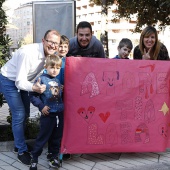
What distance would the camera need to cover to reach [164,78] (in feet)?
14.5

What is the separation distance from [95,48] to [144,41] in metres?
0.74

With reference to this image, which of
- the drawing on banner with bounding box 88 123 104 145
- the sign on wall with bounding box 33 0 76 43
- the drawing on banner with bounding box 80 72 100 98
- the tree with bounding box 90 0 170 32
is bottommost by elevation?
the drawing on banner with bounding box 88 123 104 145

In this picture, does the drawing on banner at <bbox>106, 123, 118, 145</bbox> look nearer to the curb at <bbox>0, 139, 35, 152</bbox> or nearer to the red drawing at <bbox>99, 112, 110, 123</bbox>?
the red drawing at <bbox>99, 112, 110, 123</bbox>

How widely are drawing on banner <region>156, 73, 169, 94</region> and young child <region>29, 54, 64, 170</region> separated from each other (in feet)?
4.44

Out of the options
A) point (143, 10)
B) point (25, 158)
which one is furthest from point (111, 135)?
point (143, 10)

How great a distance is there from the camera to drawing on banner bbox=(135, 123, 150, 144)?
4352mm

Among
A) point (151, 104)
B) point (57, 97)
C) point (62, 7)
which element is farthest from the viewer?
point (62, 7)

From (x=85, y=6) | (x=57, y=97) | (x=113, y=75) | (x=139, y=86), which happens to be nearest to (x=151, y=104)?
(x=139, y=86)

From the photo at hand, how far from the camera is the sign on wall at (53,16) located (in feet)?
20.3

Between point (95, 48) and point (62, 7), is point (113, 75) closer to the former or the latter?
point (95, 48)

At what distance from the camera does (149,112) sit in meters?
4.38

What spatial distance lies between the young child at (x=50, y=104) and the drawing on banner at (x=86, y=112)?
1.09 ft

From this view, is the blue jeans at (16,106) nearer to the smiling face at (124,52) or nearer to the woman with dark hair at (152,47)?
the smiling face at (124,52)

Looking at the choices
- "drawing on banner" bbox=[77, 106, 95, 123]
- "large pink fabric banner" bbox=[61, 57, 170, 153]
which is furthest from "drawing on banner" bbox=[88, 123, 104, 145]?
"drawing on banner" bbox=[77, 106, 95, 123]
